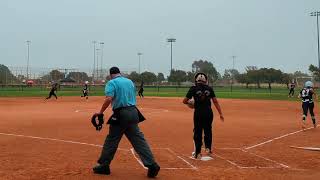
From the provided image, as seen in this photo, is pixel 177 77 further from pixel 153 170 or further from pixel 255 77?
pixel 153 170

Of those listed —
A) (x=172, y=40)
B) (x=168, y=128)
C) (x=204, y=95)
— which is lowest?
(x=168, y=128)

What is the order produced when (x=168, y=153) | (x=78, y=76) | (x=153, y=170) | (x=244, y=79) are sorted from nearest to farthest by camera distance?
(x=153, y=170)
(x=168, y=153)
(x=78, y=76)
(x=244, y=79)

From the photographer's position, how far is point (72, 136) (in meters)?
14.6

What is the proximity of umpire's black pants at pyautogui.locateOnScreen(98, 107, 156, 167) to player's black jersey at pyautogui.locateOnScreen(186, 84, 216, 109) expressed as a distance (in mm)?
2239

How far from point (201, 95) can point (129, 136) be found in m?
2.45

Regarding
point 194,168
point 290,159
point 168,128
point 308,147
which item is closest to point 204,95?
point 194,168

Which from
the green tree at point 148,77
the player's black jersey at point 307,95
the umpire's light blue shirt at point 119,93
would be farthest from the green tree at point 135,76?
the umpire's light blue shirt at point 119,93

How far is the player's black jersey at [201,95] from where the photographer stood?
10.4 metres

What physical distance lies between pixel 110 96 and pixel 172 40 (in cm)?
10021

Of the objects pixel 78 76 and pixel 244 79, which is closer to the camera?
pixel 78 76

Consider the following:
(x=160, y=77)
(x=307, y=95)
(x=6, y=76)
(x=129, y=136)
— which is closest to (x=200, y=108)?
(x=129, y=136)

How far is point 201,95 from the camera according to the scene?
1041 cm

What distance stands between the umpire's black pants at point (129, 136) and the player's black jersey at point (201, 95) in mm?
2239

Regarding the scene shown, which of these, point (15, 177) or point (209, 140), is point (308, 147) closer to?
point (209, 140)
